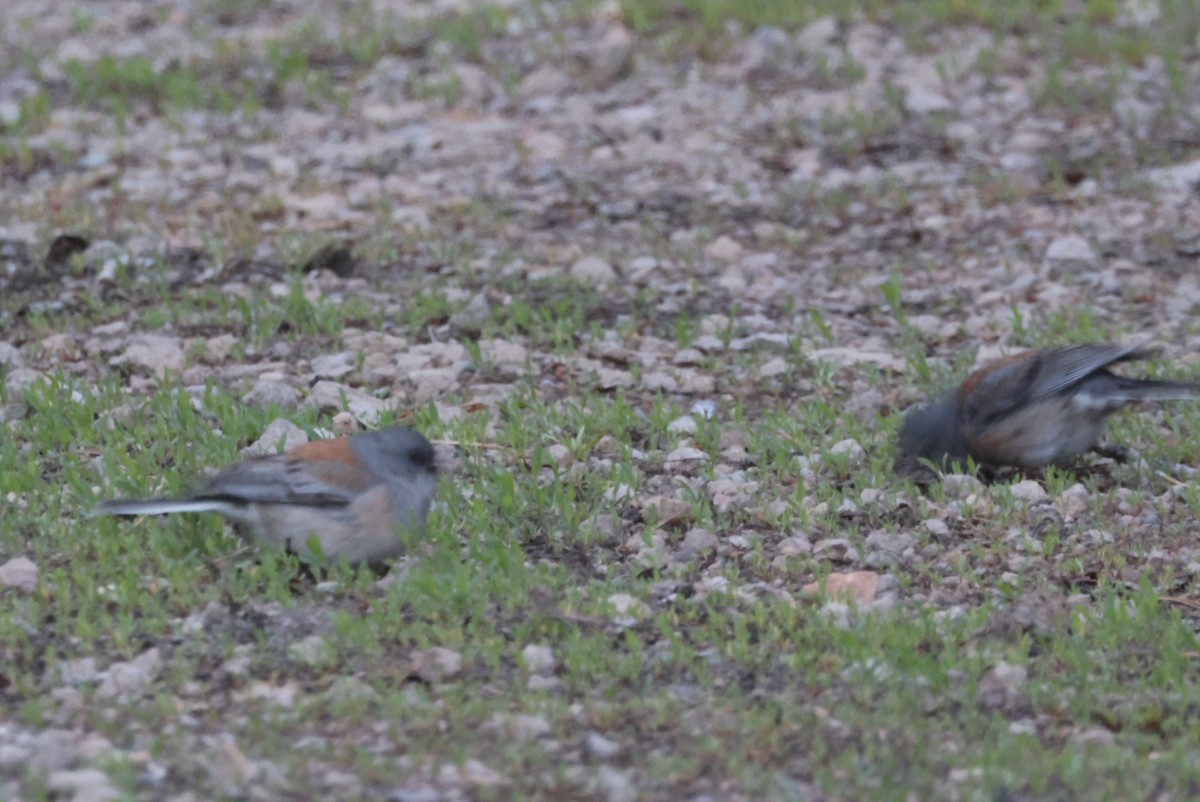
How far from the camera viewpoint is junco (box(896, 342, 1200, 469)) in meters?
6.68

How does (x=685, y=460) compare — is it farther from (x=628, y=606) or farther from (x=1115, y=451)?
(x=1115, y=451)

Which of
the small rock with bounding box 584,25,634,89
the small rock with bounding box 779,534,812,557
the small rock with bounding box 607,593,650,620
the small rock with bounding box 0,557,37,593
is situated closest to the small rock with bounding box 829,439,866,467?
the small rock with bounding box 779,534,812,557

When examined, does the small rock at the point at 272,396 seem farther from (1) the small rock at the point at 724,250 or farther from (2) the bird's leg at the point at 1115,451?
(2) the bird's leg at the point at 1115,451

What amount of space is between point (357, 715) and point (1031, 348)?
4.66m

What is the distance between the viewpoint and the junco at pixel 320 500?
5.41m

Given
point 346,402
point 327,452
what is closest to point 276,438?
point 346,402

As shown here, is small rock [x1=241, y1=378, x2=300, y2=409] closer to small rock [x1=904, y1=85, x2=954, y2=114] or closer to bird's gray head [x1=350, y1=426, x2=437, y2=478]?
bird's gray head [x1=350, y1=426, x2=437, y2=478]

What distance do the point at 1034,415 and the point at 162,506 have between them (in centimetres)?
335

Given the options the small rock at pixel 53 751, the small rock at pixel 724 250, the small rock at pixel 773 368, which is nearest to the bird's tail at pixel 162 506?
the small rock at pixel 53 751

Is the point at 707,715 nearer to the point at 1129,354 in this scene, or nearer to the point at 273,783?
the point at 273,783

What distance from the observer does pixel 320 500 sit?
17.9 ft

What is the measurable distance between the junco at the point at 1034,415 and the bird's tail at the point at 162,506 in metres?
2.82

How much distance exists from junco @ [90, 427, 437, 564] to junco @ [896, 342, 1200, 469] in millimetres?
2219

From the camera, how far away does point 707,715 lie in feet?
15.6
